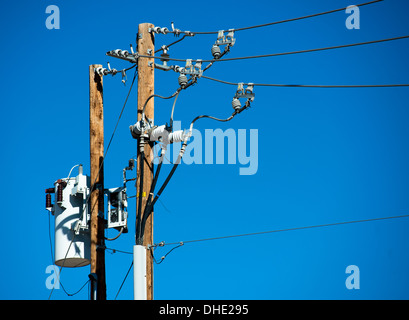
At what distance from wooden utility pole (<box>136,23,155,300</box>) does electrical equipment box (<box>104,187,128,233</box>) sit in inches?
39.1

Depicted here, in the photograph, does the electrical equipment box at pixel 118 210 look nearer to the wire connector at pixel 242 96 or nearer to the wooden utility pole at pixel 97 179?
the wooden utility pole at pixel 97 179

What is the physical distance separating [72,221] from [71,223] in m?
0.05

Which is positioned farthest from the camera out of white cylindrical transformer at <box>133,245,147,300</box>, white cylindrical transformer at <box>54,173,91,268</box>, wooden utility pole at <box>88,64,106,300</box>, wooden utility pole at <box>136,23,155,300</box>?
white cylindrical transformer at <box>54,173,91,268</box>

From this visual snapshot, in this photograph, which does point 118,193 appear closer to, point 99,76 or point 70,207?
point 70,207

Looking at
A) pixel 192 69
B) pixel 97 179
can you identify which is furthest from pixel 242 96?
pixel 97 179

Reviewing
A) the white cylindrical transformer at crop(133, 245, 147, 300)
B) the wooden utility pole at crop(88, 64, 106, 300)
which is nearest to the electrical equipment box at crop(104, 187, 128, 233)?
the wooden utility pole at crop(88, 64, 106, 300)

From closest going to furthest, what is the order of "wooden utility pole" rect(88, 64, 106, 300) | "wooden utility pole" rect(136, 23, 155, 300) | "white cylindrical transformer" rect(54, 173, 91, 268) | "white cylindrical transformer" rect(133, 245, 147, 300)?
"white cylindrical transformer" rect(133, 245, 147, 300), "wooden utility pole" rect(136, 23, 155, 300), "wooden utility pole" rect(88, 64, 106, 300), "white cylindrical transformer" rect(54, 173, 91, 268)

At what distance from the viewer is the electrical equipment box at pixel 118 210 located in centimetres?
1727

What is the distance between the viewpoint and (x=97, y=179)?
17.8 meters

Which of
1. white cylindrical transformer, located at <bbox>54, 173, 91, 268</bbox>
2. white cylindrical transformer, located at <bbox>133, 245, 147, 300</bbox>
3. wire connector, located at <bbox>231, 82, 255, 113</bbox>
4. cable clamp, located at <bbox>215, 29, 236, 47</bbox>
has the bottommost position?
white cylindrical transformer, located at <bbox>133, 245, 147, 300</bbox>

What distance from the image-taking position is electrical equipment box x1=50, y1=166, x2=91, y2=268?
17.4 metres

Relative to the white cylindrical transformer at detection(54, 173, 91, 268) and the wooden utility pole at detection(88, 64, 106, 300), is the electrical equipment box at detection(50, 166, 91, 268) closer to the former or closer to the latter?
the white cylindrical transformer at detection(54, 173, 91, 268)

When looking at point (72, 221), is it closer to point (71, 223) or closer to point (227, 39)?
point (71, 223)

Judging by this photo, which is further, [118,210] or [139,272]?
[118,210]
